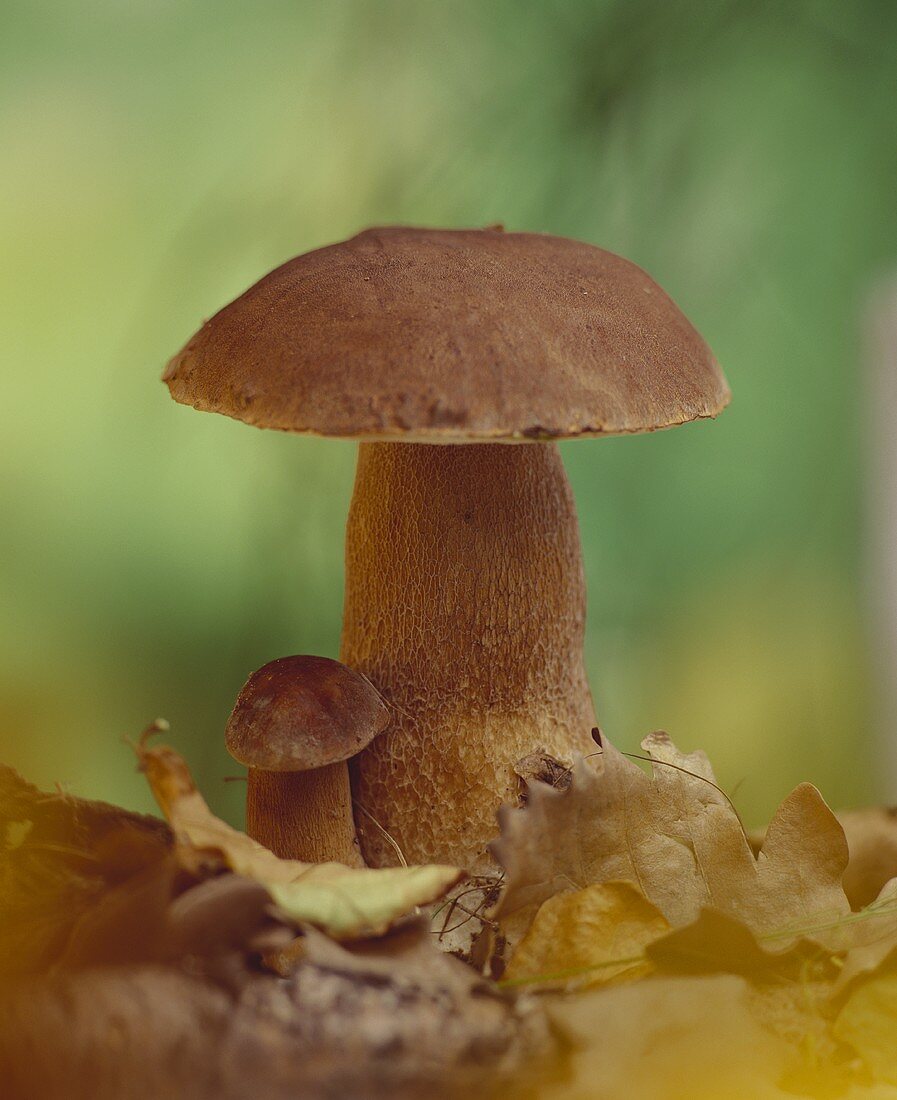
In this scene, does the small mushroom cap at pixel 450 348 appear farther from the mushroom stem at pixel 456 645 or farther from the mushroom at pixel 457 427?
the mushroom stem at pixel 456 645

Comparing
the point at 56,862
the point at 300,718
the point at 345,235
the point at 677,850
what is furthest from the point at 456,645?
the point at 345,235

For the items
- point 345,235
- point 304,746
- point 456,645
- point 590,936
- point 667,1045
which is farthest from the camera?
point 345,235

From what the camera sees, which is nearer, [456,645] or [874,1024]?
[874,1024]

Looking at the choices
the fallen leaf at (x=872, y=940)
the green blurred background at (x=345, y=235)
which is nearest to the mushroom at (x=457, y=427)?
the fallen leaf at (x=872, y=940)

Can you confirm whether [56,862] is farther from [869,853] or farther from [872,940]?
[869,853]

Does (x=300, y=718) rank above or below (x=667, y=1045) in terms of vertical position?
above

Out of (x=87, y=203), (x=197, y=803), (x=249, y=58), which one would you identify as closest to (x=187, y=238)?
(x=87, y=203)

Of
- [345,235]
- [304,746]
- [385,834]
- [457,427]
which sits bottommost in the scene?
[385,834]

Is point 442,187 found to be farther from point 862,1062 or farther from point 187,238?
point 862,1062
